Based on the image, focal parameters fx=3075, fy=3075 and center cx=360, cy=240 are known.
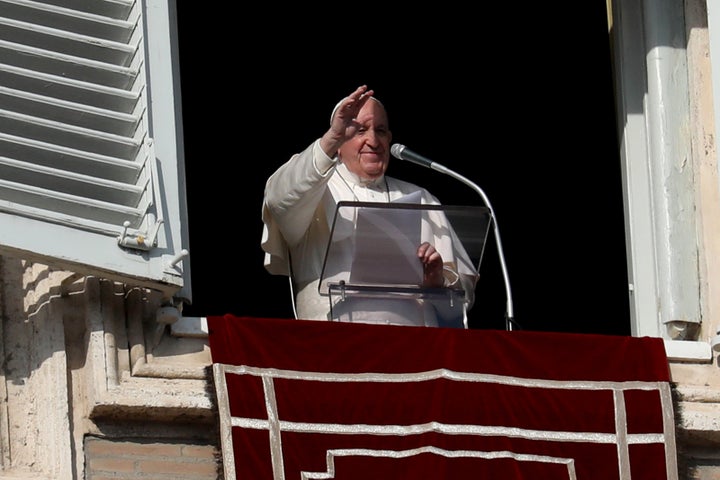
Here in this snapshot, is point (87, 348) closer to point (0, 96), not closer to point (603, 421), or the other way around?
point (0, 96)

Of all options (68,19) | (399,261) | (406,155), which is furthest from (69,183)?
(406,155)

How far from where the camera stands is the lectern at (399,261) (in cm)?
942

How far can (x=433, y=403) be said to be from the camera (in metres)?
9.23

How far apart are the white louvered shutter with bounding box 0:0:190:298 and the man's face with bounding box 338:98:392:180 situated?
0.97 metres

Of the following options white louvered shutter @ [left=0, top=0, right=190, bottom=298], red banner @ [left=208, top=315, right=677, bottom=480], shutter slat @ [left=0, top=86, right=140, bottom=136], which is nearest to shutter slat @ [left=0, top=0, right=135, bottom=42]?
white louvered shutter @ [left=0, top=0, right=190, bottom=298]

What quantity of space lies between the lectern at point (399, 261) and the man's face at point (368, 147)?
0.45m

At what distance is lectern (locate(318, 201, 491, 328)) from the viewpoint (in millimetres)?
9422

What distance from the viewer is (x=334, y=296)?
9773mm

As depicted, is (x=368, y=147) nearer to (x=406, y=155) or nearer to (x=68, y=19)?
(x=406, y=155)

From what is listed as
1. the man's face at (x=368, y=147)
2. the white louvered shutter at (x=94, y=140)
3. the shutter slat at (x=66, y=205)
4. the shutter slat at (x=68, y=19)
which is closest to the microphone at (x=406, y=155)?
the man's face at (x=368, y=147)

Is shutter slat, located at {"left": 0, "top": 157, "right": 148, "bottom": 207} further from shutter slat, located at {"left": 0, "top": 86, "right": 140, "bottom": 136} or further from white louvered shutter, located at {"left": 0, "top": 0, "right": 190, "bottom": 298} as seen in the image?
shutter slat, located at {"left": 0, "top": 86, "right": 140, "bottom": 136}

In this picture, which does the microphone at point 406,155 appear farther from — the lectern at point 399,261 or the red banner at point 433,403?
the red banner at point 433,403

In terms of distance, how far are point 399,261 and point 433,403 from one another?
20.7 inches

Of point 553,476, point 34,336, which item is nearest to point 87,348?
point 34,336
